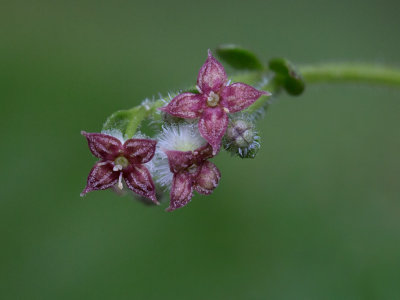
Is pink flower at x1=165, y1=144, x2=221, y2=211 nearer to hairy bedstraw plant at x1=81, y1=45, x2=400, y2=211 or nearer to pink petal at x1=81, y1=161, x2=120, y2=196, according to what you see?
hairy bedstraw plant at x1=81, y1=45, x2=400, y2=211

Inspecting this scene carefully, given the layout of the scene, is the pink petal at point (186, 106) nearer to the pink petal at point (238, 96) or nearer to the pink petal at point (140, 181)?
the pink petal at point (238, 96)

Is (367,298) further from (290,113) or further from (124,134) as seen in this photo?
(124,134)

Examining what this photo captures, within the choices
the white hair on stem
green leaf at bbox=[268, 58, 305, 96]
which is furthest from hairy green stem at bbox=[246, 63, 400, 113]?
the white hair on stem

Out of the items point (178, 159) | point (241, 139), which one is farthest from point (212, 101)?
point (178, 159)

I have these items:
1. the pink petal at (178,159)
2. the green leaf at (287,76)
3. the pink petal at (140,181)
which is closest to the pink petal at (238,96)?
the pink petal at (178,159)

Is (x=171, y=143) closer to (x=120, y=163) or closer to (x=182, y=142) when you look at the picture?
(x=182, y=142)

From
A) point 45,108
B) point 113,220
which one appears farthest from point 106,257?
point 45,108
